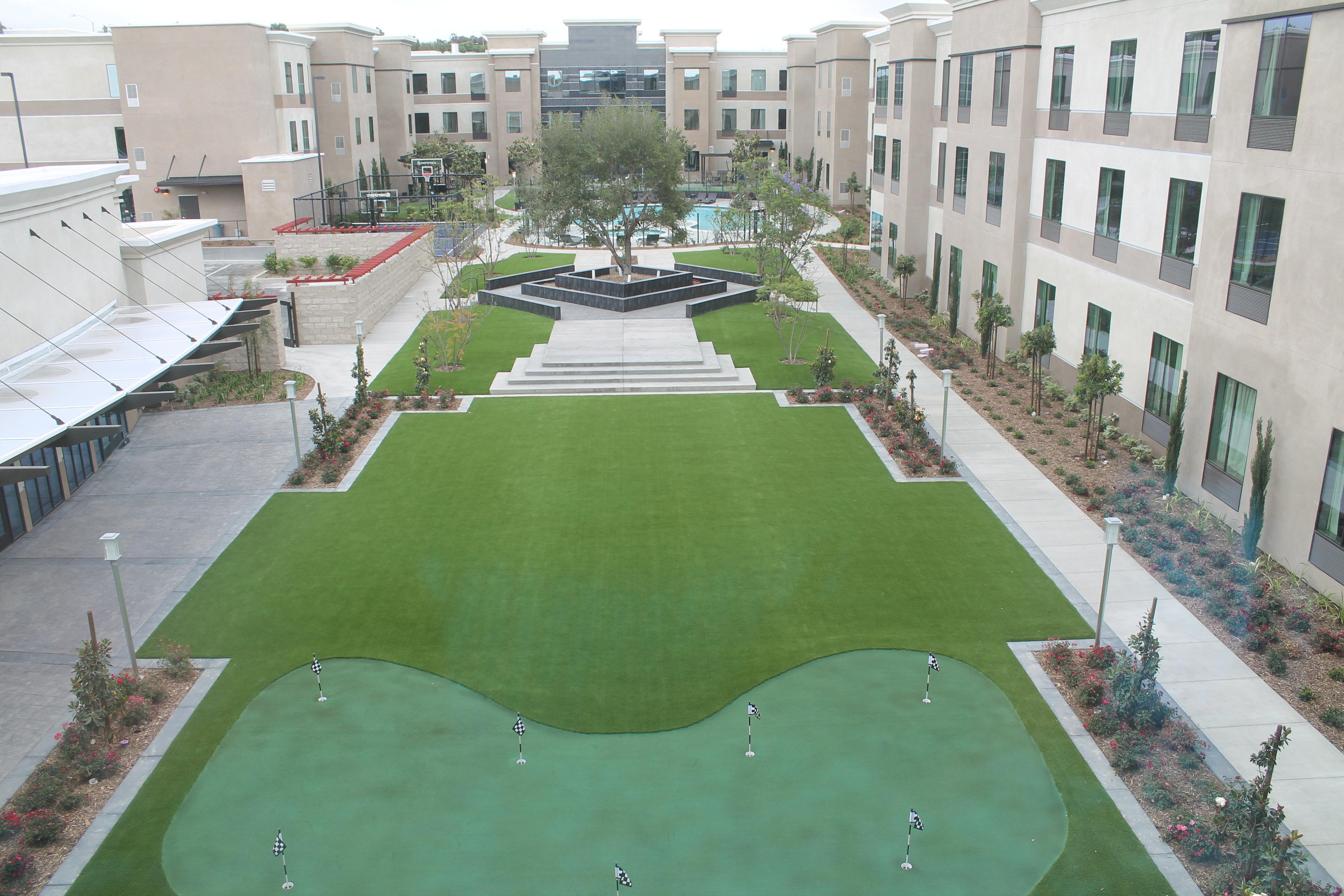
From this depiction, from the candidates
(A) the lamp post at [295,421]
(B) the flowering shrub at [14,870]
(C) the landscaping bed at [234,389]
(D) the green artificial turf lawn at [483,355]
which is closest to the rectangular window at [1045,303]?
(D) the green artificial turf lawn at [483,355]

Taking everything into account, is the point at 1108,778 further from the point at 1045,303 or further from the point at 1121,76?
the point at 1045,303

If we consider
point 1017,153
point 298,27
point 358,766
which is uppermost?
point 298,27

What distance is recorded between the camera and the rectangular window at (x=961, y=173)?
32781 millimetres

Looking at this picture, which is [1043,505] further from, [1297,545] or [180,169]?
[180,169]

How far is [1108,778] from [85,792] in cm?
1173

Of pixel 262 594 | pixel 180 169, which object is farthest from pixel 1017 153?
pixel 180 169

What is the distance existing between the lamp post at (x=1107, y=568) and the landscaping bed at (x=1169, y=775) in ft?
0.98

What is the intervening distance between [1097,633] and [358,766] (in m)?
9.96

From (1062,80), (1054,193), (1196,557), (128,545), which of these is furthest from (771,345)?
(128,545)

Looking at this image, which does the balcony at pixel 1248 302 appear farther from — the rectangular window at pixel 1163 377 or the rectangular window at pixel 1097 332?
the rectangular window at pixel 1097 332

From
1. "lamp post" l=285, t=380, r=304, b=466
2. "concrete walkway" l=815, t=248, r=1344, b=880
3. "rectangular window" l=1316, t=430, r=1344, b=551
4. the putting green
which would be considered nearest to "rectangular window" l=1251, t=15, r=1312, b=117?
"rectangular window" l=1316, t=430, r=1344, b=551

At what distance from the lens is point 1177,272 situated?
20.4 m

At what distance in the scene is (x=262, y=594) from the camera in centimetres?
1582

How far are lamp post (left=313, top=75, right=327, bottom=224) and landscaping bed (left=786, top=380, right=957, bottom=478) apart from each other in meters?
30.5
